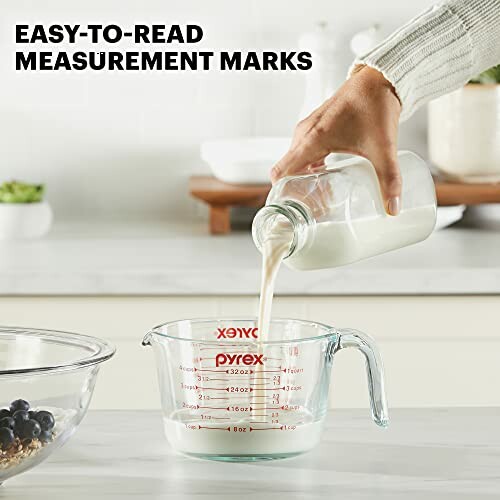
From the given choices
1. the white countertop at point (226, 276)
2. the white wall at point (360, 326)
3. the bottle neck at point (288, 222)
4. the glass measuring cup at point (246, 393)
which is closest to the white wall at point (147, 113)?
the white countertop at point (226, 276)

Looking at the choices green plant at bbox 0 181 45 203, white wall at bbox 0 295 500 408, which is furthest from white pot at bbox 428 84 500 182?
green plant at bbox 0 181 45 203

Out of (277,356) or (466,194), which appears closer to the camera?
(277,356)

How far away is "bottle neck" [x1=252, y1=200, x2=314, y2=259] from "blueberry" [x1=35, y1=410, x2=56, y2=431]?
282 millimetres

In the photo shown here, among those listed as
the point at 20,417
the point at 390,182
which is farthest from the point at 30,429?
the point at 390,182

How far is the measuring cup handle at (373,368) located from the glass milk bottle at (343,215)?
121 millimetres

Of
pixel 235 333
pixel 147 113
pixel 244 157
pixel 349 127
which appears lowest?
pixel 235 333

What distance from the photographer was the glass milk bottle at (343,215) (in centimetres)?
96

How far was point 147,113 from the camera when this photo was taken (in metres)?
2.47

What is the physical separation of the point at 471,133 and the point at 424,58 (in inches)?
41.5

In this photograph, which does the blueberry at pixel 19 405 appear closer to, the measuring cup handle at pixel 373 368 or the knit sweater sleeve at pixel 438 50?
the measuring cup handle at pixel 373 368

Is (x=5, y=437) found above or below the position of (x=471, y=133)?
below

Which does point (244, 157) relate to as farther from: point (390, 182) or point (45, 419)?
point (45, 419)

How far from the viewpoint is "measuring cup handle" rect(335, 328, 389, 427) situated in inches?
34.8

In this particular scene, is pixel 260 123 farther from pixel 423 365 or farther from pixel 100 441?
pixel 100 441
